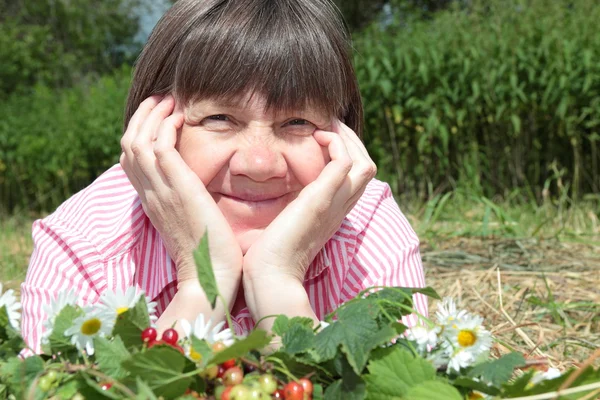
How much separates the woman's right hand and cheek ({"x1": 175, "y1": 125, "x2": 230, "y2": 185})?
3cm

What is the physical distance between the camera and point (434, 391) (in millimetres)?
777

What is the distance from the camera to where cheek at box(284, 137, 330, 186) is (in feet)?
5.02

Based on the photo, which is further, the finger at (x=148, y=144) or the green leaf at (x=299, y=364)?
the finger at (x=148, y=144)

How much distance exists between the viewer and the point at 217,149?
Answer: 1.50m

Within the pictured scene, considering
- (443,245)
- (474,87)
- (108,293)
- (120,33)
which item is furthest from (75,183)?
(120,33)

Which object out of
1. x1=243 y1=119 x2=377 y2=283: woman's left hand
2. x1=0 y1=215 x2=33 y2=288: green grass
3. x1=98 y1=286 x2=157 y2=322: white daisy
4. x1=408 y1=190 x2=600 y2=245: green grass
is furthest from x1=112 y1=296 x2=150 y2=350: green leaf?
x1=408 y1=190 x2=600 y2=245: green grass

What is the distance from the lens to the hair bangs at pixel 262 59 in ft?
4.92

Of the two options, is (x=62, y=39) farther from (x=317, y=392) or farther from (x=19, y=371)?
(x=317, y=392)

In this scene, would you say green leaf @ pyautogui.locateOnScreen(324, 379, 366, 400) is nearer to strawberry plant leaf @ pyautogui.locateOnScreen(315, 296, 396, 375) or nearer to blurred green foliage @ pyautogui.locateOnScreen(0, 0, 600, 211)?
strawberry plant leaf @ pyautogui.locateOnScreen(315, 296, 396, 375)

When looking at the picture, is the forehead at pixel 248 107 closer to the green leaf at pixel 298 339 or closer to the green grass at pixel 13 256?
the green leaf at pixel 298 339

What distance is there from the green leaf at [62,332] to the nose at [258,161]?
670 mm

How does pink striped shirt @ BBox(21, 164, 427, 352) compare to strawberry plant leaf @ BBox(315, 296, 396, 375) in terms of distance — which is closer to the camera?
strawberry plant leaf @ BBox(315, 296, 396, 375)

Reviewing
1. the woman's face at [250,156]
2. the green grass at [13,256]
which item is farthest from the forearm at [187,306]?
the green grass at [13,256]

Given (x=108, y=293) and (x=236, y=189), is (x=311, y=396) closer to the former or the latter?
(x=108, y=293)
